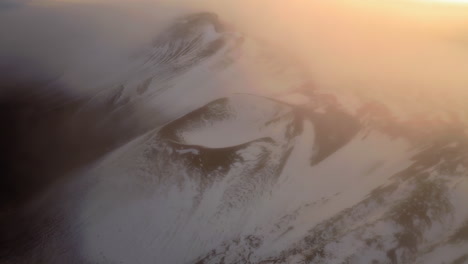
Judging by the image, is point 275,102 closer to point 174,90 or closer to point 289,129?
point 289,129

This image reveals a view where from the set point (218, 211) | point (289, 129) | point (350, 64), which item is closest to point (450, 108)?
point (350, 64)

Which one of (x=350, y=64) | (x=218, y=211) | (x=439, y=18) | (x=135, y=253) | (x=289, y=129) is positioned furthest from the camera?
(x=439, y=18)

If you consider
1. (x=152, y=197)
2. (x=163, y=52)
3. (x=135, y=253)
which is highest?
(x=163, y=52)

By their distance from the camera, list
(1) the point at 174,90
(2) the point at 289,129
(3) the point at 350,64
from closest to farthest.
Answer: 1. (2) the point at 289,129
2. (1) the point at 174,90
3. (3) the point at 350,64

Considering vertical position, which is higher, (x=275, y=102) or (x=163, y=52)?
(x=163, y=52)

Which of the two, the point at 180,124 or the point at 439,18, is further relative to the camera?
the point at 439,18

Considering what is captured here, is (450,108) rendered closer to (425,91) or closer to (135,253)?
(425,91)
